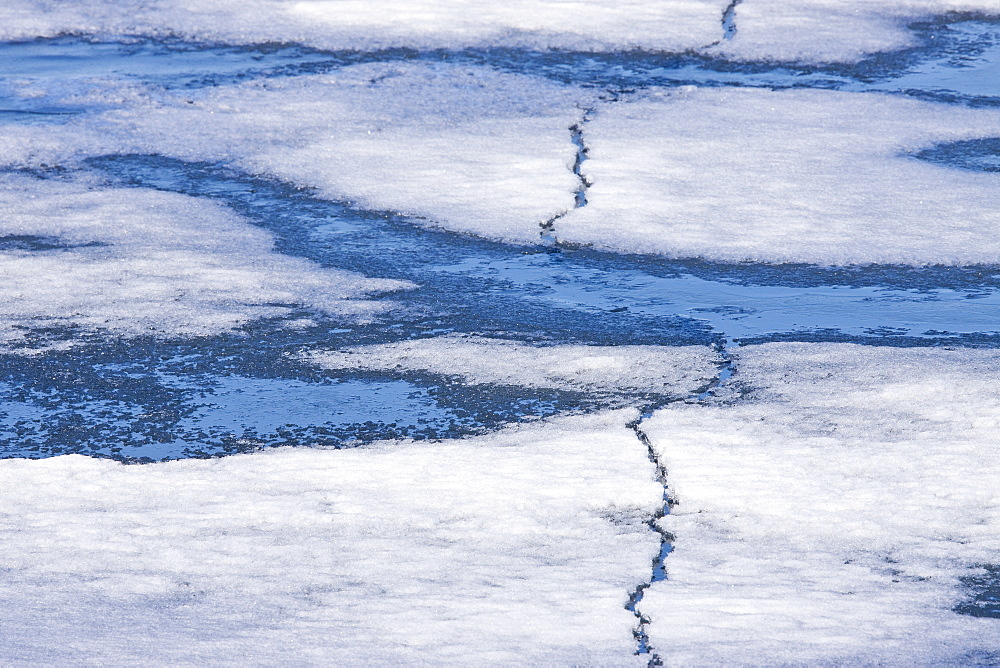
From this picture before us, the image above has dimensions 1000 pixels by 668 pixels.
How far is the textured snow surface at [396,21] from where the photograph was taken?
6.61 meters

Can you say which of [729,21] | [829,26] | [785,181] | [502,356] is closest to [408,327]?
[502,356]

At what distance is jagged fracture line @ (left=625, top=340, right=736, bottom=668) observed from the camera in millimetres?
2180

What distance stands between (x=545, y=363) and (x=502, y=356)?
5.0 inches

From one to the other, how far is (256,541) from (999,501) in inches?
60.7

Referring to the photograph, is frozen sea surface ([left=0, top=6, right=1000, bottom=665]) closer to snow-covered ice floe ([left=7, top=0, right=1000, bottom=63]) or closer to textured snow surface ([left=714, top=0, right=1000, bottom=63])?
textured snow surface ([left=714, top=0, right=1000, bottom=63])

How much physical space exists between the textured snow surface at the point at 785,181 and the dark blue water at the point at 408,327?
135 millimetres

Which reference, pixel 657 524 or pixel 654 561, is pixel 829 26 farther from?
pixel 654 561

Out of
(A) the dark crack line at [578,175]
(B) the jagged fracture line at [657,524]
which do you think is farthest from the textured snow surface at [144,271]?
(B) the jagged fracture line at [657,524]

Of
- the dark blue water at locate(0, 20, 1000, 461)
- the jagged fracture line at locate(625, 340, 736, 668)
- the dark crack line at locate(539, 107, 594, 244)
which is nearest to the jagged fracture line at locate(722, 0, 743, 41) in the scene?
the dark crack line at locate(539, 107, 594, 244)

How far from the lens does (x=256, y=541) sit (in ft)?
8.32

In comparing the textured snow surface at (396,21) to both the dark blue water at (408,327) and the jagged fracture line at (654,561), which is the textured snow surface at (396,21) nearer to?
the dark blue water at (408,327)

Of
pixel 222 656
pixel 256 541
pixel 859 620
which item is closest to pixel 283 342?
pixel 256 541

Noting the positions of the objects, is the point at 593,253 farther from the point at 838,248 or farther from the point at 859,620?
the point at 859,620

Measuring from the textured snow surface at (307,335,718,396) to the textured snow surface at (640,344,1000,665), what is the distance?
15 centimetres
